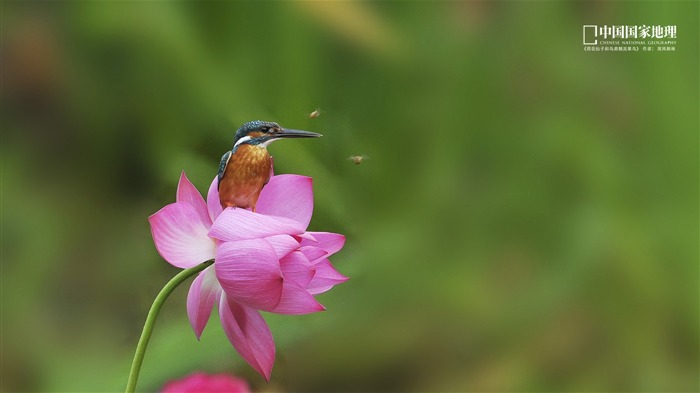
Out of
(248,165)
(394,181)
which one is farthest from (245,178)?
(394,181)

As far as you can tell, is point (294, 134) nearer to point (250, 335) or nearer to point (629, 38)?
point (250, 335)

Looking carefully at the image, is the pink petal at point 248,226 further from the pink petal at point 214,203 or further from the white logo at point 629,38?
the white logo at point 629,38

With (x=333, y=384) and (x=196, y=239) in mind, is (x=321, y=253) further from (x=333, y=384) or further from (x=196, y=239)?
(x=333, y=384)

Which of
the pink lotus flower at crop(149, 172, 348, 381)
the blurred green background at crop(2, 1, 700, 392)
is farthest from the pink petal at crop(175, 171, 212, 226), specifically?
the blurred green background at crop(2, 1, 700, 392)

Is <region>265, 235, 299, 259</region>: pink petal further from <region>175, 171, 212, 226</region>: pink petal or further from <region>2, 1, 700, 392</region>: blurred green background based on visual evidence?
<region>2, 1, 700, 392</region>: blurred green background

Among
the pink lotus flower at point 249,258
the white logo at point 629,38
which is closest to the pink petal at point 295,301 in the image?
the pink lotus flower at point 249,258
